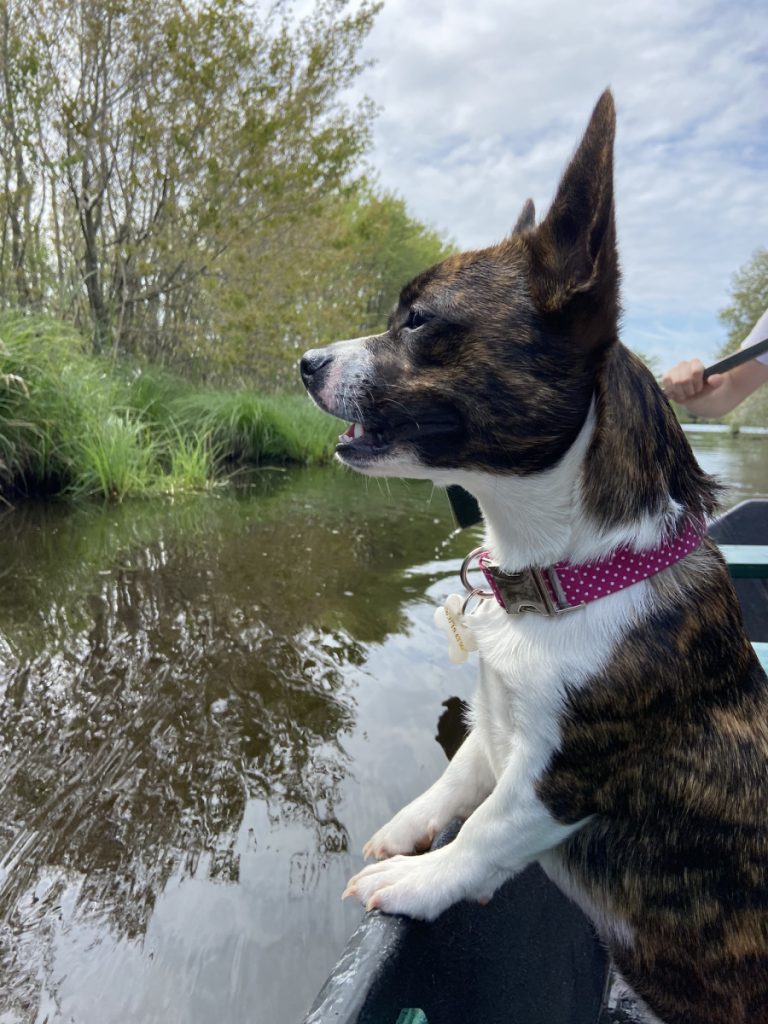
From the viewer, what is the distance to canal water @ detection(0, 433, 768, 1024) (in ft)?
5.15

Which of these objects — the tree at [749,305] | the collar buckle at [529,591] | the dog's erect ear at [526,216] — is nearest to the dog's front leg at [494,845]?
the collar buckle at [529,591]

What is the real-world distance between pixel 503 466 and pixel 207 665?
6.74ft

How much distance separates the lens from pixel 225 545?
5.08 m

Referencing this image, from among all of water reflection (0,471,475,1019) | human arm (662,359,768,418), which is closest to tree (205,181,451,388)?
water reflection (0,471,475,1019)

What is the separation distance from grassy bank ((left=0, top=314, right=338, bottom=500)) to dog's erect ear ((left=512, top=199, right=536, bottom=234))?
15.8ft

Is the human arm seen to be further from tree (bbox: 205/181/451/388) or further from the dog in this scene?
tree (bbox: 205/181/451/388)

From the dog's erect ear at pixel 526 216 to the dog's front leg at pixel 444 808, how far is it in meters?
1.27

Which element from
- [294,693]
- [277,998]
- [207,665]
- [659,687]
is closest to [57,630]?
[207,665]

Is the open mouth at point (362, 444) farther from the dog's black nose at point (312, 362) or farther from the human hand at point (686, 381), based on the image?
the human hand at point (686, 381)

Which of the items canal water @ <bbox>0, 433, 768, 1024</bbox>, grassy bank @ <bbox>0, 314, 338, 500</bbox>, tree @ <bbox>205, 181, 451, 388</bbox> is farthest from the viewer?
tree @ <bbox>205, 181, 451, 388</bbox>

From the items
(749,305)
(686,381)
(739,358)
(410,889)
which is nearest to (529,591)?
(410,889)

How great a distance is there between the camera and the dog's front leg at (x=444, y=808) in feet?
4.90

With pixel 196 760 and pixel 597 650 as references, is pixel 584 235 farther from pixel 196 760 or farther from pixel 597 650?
pixel 196 760

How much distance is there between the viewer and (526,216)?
5.98 feet
